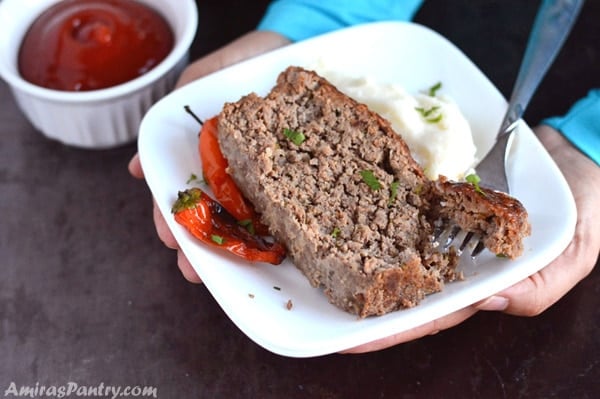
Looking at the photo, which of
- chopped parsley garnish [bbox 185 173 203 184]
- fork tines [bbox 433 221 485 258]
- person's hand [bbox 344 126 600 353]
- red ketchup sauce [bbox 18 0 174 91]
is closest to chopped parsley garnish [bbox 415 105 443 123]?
fork tines [bbox 433 221 485 258]

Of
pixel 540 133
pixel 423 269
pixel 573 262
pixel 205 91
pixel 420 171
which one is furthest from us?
pixel 540 133

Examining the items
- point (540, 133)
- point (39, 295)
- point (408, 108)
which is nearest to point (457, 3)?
point (540, 133)

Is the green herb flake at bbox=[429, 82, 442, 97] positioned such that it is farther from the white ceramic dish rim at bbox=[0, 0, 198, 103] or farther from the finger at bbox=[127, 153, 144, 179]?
the finger at bbox=[127, 153, 144, 179]

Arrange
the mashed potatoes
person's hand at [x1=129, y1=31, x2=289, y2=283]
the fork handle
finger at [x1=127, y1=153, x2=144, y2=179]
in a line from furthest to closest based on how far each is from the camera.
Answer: person's hand at [x1=129, y1=31, x2=289, y2=283] → finger at [x1=127, y1=153, x2=144, y2=179] → the mashed potatoes → the fork handle

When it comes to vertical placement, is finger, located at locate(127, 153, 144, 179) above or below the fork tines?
below

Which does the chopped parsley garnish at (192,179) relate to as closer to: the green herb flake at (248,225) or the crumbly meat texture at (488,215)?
the green herb flake at (248,225)

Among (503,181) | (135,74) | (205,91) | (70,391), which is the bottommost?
(70,391)

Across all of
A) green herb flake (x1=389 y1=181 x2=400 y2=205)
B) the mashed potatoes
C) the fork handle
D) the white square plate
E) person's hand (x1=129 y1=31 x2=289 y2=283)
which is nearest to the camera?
the white square plate

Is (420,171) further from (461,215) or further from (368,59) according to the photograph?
(368,59)
